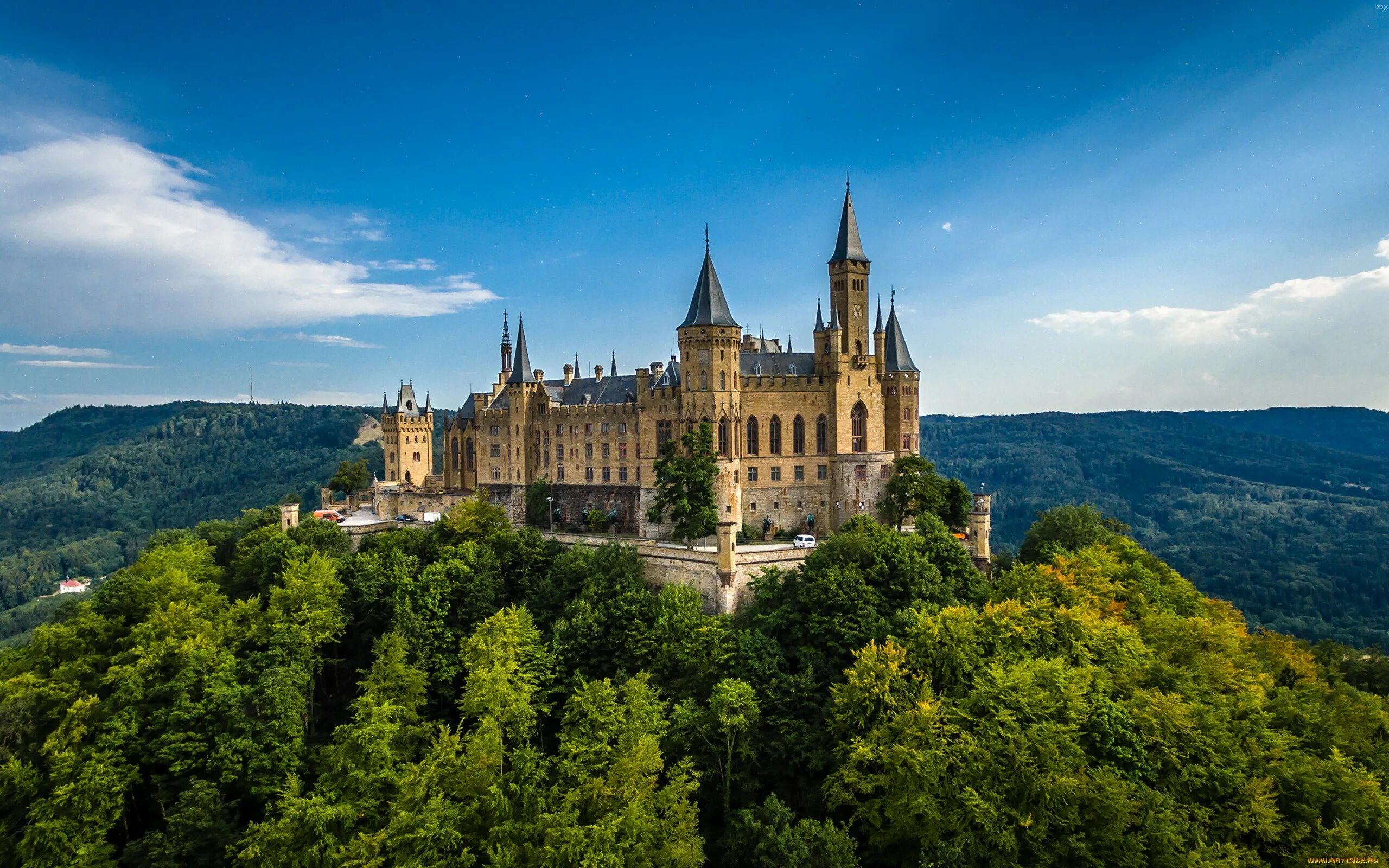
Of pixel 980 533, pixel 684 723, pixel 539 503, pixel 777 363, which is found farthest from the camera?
pixel 539 503

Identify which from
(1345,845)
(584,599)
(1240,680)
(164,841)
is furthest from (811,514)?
(164,841)

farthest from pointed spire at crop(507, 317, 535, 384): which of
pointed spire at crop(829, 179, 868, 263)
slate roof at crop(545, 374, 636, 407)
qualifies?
pointed spire at crop(829, 179, 868, 263)

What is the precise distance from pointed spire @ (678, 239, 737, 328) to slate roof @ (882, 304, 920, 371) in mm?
13238

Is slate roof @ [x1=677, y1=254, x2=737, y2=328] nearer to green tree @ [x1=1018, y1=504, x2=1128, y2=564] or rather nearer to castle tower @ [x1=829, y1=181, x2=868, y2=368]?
castle tower @ [x1=829, y1=181, x2=868, y2=368]

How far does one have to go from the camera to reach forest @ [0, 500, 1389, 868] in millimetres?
31703

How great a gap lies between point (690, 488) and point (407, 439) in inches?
1679

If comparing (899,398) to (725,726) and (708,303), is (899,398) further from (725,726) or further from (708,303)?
(725,726)

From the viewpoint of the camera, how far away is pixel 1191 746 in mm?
33375

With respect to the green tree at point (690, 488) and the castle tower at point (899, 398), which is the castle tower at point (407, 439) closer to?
the green tree at point (690, 488)

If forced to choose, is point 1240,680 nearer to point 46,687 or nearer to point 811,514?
point 811,514

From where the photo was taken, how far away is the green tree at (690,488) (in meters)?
51.3

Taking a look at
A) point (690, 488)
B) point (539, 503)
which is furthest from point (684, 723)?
point (539, 503)

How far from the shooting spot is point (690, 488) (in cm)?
5197

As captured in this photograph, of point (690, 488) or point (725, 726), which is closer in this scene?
point (725, 726)
